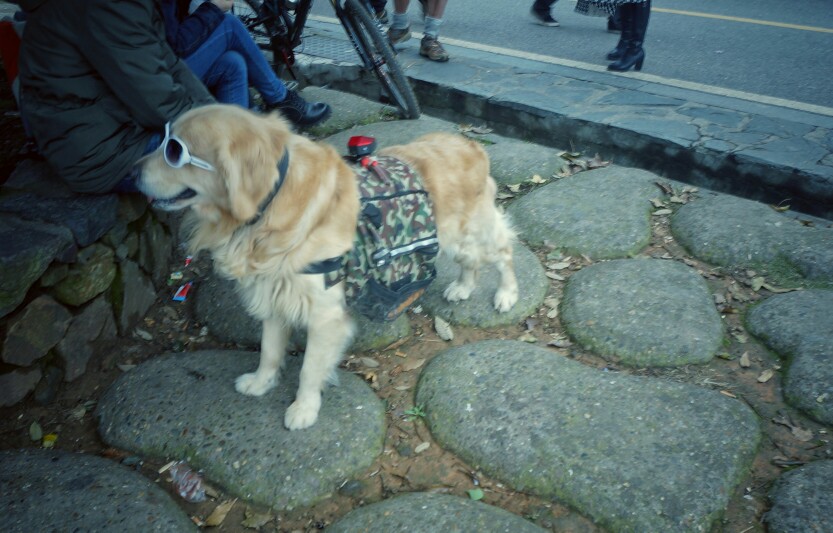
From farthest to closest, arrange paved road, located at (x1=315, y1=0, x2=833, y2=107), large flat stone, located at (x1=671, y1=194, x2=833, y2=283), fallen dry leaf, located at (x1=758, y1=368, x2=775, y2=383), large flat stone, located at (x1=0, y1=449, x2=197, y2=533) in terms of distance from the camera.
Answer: paved road, located at (x1=315, y1=0, x2=833, y2=107)
large flat stone, located at (x1=671, y1=194, x2=833, y2=283)
fallen dry leaf, located at (x1=758, y1=368, x2=775, y2=383)
large flat stone, located at (x1=0, y1=449, x2=197, y2=533)

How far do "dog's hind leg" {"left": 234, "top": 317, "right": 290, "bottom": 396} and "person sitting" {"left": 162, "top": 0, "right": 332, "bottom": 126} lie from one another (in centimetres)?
215

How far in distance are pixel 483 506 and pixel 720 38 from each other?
7754 millimetres

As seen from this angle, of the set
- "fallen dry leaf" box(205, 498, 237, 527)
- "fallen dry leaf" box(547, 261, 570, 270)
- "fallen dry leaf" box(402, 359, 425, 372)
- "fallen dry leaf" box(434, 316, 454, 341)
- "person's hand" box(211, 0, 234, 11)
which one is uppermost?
"person's hand" box(211, 0, 234, 11)

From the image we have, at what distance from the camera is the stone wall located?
273 centimetres

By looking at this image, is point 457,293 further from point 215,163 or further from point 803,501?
point 803,501

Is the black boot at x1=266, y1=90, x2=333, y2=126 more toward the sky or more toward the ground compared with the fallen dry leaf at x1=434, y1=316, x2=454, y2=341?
more toward the sky

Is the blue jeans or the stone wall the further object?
the blue jeans

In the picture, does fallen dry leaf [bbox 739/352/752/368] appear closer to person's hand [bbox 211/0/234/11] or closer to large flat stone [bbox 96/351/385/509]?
large flat stone [bbox 96/351/385/509]

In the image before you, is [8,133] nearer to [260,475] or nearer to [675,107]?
[260,475]

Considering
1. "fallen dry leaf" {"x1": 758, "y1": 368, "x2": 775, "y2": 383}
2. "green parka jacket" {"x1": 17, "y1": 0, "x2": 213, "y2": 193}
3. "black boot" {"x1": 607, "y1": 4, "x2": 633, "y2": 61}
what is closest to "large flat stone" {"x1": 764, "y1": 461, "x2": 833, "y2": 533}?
"fallen dry leaf" {"x1": 758, "y1": 368, "x2": 775, "y2": 383}

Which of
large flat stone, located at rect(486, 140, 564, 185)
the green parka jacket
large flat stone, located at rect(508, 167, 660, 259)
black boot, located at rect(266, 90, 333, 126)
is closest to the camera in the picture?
the green parka jacket

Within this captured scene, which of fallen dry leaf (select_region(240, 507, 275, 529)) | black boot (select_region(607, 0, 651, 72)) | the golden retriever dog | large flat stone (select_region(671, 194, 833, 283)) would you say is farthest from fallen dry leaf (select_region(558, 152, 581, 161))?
fallen dry leaf (select_region(240, 507, 275, 529))

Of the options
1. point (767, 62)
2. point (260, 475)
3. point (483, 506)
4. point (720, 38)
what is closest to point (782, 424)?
point (483, 506)

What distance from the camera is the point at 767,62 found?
7.27 m
